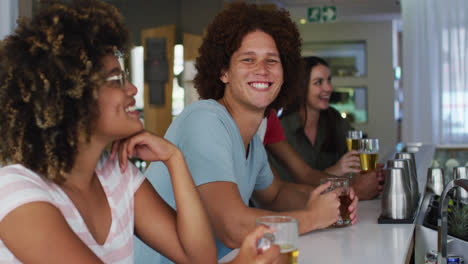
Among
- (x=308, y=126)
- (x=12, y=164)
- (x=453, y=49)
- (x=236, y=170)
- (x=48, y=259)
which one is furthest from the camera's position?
(x=453, y=49)

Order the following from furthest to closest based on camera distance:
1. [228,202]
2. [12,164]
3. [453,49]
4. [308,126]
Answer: [453,49] < [308,126] < [228,202] < [12,164]

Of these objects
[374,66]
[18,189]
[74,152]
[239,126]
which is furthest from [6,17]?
[374,66]

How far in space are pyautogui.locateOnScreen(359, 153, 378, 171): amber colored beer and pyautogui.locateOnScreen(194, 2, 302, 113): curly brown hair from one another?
19.0 inches

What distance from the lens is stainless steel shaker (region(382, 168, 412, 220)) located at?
1.64 metres

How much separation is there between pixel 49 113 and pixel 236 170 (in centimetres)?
73

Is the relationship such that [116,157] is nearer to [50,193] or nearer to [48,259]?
[50,193]

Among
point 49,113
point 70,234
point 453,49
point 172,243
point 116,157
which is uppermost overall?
point 453,49

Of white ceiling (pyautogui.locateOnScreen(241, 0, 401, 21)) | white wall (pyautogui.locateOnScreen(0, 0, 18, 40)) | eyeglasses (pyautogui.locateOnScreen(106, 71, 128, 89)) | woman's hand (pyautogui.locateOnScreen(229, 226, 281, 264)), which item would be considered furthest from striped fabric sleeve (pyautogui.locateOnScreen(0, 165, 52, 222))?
white ceiling (pyautogui.locateOnScreen(241, 0, 401, 21))

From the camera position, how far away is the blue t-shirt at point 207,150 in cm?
143

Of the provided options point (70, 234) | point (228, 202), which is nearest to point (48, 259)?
point (70, 234)

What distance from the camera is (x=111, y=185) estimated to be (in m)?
1.24

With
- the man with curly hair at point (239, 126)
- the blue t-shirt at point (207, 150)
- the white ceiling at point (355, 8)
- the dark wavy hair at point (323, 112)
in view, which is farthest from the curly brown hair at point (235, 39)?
the white ceiling at point (355, 8)

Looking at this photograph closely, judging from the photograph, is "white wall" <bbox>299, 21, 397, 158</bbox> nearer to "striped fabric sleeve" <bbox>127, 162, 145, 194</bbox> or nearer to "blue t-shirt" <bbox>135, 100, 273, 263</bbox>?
"blue t-shirt" <bbox>135, 100, 273, 263</bbox>

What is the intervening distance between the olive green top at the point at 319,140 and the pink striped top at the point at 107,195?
1853mm
